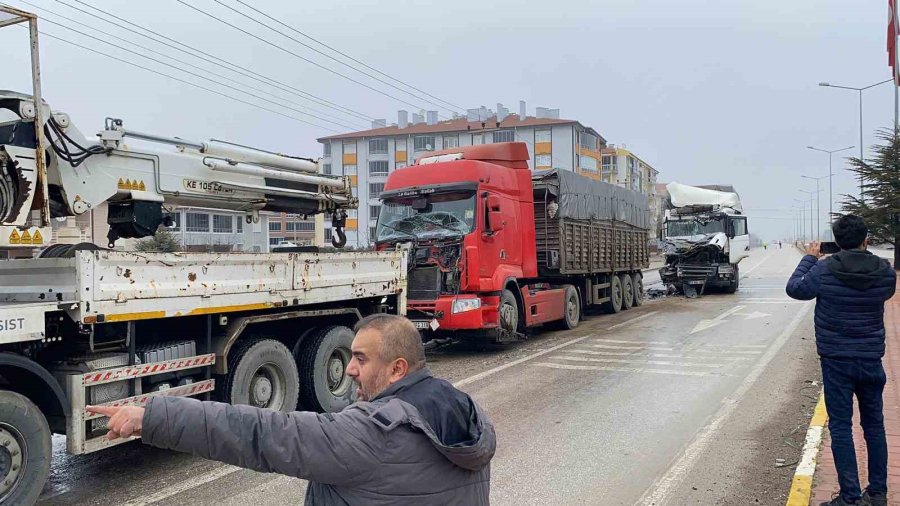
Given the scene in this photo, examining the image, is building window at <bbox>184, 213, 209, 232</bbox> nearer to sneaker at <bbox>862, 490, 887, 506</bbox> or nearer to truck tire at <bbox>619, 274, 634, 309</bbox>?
truck tire at <bbox>619, 274, 634, 309</bbox>

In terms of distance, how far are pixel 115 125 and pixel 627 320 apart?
40.2ft

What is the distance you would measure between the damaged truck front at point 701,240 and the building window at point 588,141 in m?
52.7

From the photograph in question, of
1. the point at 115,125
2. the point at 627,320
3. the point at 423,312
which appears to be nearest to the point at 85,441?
the point at 115,125

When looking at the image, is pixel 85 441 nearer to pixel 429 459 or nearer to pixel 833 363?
pixel 429 459

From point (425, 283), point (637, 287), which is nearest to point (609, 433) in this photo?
point (425, 283)

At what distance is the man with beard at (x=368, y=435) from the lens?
171cm

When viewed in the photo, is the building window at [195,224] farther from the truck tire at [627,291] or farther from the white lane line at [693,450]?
the white lane line at [693,450]

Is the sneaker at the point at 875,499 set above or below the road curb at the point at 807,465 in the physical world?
above

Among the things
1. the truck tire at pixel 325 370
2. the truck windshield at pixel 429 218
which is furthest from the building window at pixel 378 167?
the truck tire at pixel 325 370

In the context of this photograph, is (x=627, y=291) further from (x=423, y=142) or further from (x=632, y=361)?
(x=423, y=142)

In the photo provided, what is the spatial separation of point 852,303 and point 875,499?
1214 mm

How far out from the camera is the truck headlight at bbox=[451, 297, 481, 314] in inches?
403

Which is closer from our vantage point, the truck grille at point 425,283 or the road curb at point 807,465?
the road curb at point 807,465

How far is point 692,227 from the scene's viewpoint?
74.3ft
